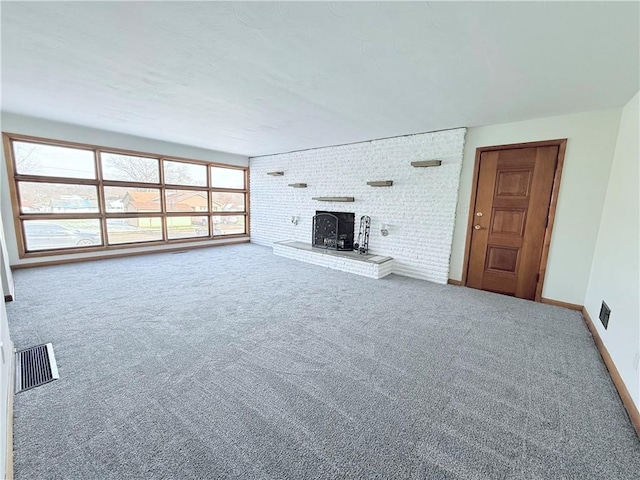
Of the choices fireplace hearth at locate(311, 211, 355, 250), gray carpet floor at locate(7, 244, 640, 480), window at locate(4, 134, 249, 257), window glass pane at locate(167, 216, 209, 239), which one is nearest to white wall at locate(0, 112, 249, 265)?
window at locate(4, 134, 249, 257)

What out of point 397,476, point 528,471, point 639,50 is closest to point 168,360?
point 397,476

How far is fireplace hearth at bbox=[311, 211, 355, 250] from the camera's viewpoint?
5.32 metres

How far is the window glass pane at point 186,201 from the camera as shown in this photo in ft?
19.6

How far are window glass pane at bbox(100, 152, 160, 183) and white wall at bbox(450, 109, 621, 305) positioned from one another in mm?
6414

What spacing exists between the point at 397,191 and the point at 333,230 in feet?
4.99

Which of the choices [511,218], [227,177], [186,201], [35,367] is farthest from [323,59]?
[227,177]

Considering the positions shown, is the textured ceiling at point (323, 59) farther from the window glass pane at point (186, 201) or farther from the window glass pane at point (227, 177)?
the window glass pane at point (227, 177)

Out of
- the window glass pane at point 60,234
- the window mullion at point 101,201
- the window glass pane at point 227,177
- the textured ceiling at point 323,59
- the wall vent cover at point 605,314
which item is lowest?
the wall vent cover at point 605,314

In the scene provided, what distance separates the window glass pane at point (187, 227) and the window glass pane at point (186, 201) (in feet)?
0.73

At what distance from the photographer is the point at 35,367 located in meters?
1.94

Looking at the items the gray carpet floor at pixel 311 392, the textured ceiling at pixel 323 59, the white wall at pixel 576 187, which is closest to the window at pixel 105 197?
the textured ceiling at pixel 323 59

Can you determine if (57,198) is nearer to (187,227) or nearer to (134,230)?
(134,230)

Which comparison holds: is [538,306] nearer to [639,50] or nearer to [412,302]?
[412,302]

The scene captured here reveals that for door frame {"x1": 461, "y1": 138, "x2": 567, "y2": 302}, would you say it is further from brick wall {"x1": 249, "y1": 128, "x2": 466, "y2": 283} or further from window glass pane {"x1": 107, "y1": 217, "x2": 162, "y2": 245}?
window glass pane {"x1": 107, "y1": 217, "x2": 162, "y2": 245}
